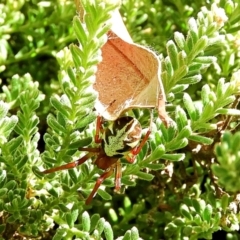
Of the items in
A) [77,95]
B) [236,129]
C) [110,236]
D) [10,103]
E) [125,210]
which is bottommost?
[125,210]

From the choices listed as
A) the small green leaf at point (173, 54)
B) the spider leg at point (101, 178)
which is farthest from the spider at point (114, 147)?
the small green leaf at point (173, 54)

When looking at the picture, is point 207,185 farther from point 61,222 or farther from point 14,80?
point 14,80

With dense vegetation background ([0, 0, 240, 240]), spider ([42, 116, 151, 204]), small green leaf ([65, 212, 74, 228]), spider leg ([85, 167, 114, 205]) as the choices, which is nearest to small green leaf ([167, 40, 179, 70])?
dense vegetation background ([0, 0, 240, 240])

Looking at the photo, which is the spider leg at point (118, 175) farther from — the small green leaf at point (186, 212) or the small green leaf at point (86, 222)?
the small green leaf at point (186, 212)

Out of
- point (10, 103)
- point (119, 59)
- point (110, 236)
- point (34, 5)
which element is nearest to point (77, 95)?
point (119, 59)

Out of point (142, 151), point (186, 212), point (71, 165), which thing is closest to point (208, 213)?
point (186, 212)

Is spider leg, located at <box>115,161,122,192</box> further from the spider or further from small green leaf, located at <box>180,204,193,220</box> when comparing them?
small green leaf, located at <box>180,204,193,220</box>
